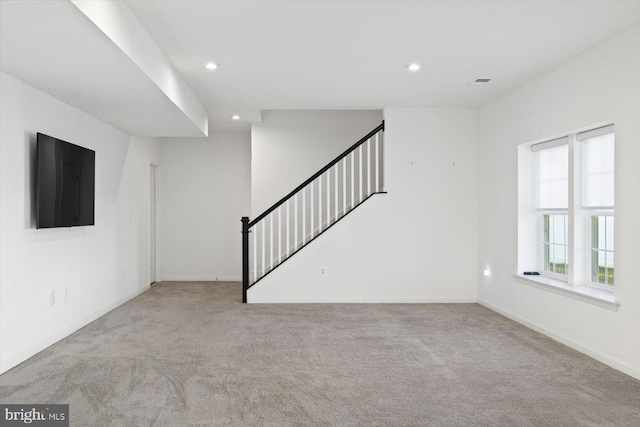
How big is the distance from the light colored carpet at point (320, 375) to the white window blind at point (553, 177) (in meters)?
1.43

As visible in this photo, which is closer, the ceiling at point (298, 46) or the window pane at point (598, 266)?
the ceiling at point (298, 46)

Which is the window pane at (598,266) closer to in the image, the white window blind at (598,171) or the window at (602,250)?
the window at (602,250)

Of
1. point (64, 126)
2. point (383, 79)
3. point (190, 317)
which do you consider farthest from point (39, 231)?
point (383, 79)

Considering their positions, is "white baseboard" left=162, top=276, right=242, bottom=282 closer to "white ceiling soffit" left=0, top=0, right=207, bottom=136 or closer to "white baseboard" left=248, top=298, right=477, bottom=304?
"white baseboard" left=248, top=298, right=477, bottom=304

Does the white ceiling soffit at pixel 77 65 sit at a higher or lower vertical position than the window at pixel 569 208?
higher

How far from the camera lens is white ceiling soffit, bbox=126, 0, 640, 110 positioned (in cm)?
328

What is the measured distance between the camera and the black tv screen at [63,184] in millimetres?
4037

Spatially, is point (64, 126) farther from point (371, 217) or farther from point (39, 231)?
Answer: point (371, 217)

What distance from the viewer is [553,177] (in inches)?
196

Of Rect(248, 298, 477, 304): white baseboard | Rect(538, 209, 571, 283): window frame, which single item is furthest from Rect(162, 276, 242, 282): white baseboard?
Rect(538, 209, 571, 283): window frame

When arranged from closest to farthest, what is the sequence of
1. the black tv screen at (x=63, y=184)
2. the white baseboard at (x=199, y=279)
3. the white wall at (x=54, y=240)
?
the white wall at (x=54, y=240) → the black tv screen at (x=63, y=184) → the white baseboard at (x=199, y=279)

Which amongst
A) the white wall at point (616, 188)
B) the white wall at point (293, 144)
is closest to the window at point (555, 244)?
the white wall at point (616, 188)

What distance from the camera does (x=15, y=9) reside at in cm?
243

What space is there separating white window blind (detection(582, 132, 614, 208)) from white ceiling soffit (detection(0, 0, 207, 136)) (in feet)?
13.0
